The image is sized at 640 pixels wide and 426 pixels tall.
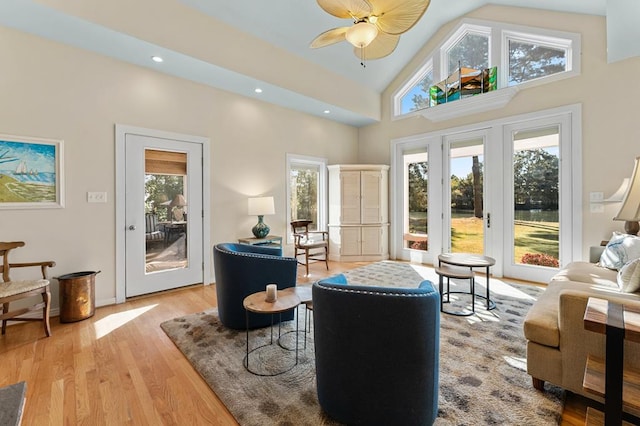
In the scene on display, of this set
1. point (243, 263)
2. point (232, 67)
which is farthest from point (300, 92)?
point (243, 263)

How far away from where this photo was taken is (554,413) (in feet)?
5.44

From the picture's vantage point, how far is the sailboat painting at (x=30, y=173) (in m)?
2.91

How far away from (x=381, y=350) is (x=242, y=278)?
165 cm

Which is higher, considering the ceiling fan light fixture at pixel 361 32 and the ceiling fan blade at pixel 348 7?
the ceiling fan blade at pixel 348 7

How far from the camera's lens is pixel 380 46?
2834 millimetres

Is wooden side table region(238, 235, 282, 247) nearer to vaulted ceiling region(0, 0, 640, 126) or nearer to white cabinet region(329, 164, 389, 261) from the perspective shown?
white cabinet region(329, 164, 389, 261)

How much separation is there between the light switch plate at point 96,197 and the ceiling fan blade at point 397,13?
11.6 ft

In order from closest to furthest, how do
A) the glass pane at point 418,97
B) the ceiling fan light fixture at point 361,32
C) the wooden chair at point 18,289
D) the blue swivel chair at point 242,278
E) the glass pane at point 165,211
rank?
the ceiling fan light fixture at point 361,32 → the wooden chair at point 18,289 → the blue swivel chair at point 242,278 → the glass pane at point 165,211 → the glass pane at point 418,97

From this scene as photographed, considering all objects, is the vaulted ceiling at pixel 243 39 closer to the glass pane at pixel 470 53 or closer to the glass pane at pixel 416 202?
the glass pane at pixel 470 53

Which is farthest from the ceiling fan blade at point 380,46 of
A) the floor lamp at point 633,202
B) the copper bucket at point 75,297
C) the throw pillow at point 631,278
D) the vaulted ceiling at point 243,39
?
the copper bucket at point 75,297

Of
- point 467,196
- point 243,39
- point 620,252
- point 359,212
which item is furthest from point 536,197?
point 243,39

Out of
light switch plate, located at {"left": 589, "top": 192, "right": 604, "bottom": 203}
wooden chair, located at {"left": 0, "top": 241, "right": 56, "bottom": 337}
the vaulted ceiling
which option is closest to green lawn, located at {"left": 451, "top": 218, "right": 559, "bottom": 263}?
light switch plate, located at {"left": 589, "top": 192, "right": 604, "bottom": 203}

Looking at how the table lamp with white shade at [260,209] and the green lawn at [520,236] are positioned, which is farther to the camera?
the table lamp with white shade at [260,209]

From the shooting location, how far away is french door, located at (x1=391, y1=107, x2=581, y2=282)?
407 cm
